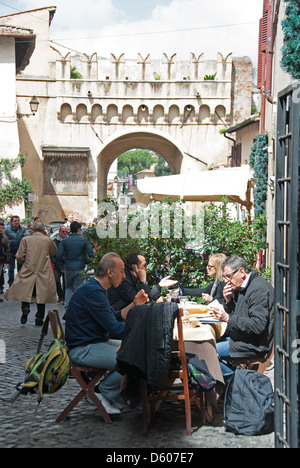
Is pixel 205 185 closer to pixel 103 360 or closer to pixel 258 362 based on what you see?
pixel 258 362

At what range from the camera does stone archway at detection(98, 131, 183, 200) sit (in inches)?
1351

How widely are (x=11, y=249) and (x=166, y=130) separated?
20579mm

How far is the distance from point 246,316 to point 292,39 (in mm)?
2936

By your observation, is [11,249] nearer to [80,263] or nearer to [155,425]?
[80,263]

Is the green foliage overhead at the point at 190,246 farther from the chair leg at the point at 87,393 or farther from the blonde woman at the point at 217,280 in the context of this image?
the chair leg at the point at 87,393

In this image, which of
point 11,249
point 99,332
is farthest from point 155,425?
point 11,249

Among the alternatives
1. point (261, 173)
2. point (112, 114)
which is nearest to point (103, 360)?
point (261, 173)

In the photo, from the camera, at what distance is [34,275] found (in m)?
10.3

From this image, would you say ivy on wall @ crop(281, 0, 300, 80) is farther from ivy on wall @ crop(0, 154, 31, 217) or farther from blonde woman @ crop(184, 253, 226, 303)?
ivy on wall @ crop(0, 154, 31, 217)

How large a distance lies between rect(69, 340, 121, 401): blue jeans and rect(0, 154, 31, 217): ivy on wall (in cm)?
2530

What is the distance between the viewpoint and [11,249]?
46.9 ft

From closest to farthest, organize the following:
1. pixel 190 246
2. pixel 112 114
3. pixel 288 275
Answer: pixel 288 275, pixel 190 246, pixel 112 114

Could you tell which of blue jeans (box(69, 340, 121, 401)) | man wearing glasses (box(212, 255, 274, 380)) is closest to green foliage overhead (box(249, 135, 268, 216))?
man wearing glasses (box(212, 255, 274, 380))

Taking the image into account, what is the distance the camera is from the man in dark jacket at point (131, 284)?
697cm
